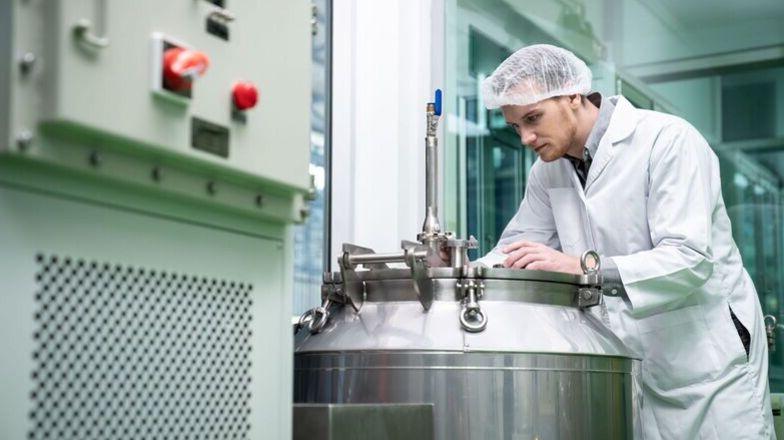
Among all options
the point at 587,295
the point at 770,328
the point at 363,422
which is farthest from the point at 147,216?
the point at 770,328

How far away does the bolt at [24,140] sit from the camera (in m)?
0.75

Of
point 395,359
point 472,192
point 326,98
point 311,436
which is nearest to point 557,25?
point 472,192

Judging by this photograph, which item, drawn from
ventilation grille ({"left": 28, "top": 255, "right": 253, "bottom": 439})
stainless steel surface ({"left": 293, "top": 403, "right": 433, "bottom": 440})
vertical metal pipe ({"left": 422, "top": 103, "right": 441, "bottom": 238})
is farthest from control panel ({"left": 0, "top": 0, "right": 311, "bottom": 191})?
vertical metal pipe ({"left": 422, "top": 103, "right": 441, "bottom": 238})

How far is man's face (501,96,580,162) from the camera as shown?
189 cm

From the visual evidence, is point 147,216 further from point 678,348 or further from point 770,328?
point 770,328

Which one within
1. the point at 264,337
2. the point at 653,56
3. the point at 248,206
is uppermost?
the point at 653,56

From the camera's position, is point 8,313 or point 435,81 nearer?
point 8,313

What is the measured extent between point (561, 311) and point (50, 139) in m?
0.91

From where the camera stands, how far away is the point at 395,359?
4.46 feet

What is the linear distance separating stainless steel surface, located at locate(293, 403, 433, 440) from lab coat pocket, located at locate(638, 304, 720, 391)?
0.66 metres

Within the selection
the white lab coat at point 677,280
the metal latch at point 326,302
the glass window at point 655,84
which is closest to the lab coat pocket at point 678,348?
the white lab coat at point 677,280

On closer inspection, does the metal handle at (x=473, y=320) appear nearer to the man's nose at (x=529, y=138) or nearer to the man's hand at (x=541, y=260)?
the man's hand at (x=541, y=260)

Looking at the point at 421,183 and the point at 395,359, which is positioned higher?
the point at 421,183

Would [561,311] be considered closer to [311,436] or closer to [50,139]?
[311,436]
